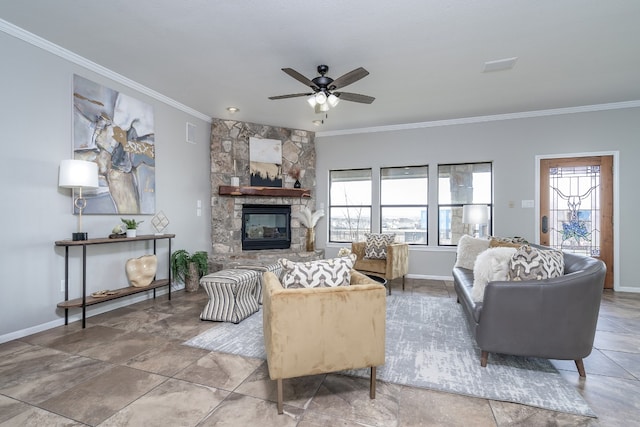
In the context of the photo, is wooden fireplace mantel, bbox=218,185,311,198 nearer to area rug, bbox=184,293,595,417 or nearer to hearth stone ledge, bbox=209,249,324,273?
hearth stone ledge, bbox=209,249,324,273

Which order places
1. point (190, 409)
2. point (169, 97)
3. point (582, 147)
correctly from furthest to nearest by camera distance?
point (582, 147) → point (169, 97) → point (190, 409)

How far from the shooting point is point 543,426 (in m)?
1.58

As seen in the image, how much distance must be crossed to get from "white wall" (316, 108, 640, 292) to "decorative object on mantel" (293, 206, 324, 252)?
27 cm

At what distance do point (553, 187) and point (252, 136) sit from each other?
5.21 meters

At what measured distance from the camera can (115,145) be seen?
3.54 meters

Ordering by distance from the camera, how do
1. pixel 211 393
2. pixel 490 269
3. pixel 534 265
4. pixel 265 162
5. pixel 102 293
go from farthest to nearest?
pixel 265 162 → pixel 102 293 → pixel 490 269 → pixel 534 265 → pixel 211 393

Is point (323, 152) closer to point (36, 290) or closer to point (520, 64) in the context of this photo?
point (520, 64)

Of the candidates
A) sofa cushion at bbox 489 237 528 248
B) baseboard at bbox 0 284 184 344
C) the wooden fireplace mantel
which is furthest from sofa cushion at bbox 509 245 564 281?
baseboard at bbox 0 284 184 344

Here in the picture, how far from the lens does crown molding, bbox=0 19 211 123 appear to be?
2.64 m

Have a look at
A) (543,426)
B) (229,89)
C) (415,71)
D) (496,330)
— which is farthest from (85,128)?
(543,426)

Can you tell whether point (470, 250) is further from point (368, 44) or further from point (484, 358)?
point (368, 44)


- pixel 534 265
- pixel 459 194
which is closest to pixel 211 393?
pixel 534 265

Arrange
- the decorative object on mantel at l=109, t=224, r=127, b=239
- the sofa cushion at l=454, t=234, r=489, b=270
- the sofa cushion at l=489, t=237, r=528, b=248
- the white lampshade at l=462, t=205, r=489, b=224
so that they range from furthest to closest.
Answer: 1. the white lampshade at l=462, t=205, r=489, b=224
2. the sofa cushion at l=454, t=234, r=489, b=270
3. the decorative object on mantel at l=109, t=224, r=127, b=239
4. the sofa cushion at l=489, t=237, r=528, b=248

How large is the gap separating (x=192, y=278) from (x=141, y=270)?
861mm
